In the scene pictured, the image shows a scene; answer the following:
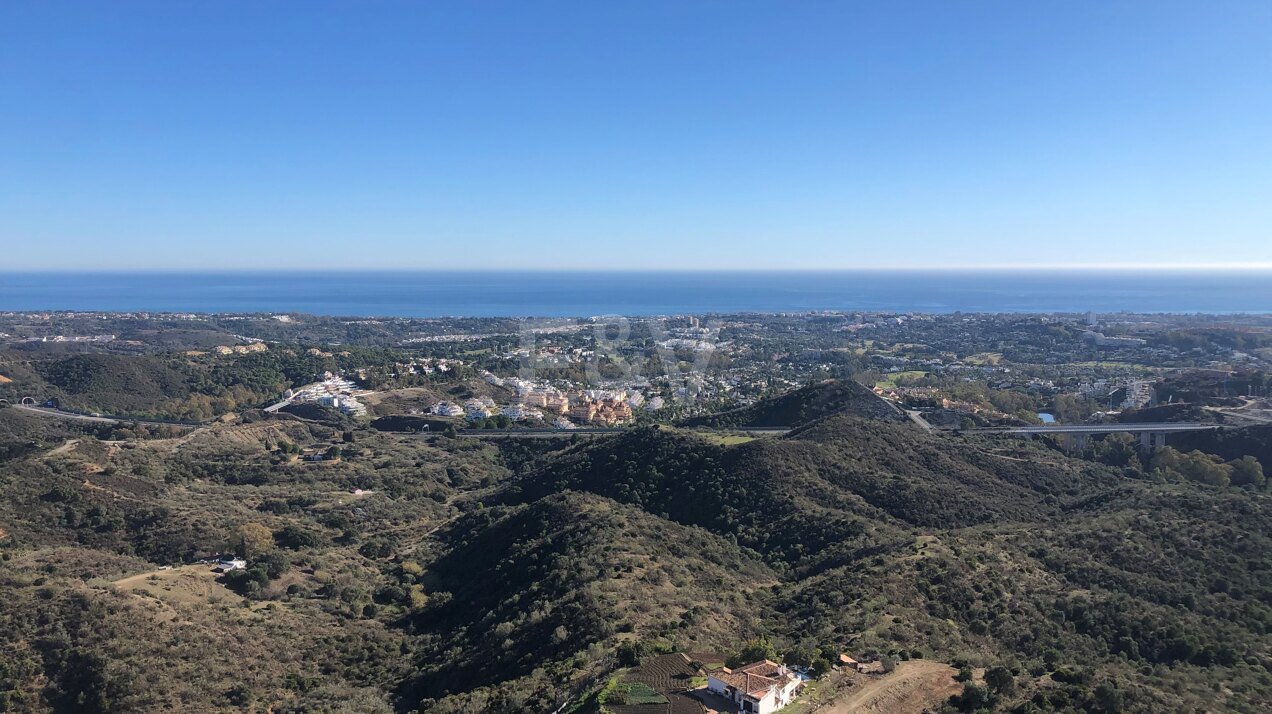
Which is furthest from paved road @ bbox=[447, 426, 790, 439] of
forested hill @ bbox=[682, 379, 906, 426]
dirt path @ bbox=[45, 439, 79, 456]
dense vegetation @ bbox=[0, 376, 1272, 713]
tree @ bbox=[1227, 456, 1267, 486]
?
tree @ bbox=[1227, 456, 1267, 486]

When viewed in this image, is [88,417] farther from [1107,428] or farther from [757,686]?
[1107,428]

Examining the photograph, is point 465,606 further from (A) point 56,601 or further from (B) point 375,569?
(A) point 56,601

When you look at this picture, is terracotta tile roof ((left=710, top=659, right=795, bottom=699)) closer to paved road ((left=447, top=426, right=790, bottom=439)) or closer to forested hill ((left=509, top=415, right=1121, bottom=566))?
forested hill ((left=509, top=415, right=1121, bottom=566))

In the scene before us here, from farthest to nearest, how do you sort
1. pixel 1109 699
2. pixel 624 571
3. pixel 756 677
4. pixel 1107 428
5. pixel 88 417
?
pixel 88 417 < pixel 1107 428 < pixel 624 571 < pixel 1109 699 < pixel 756 677

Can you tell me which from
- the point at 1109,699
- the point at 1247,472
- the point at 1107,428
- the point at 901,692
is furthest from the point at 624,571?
the point at 1107,428

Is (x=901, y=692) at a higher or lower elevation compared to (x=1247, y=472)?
higher

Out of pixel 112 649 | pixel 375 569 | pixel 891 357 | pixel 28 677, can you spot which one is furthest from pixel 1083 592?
pixel 891 357
